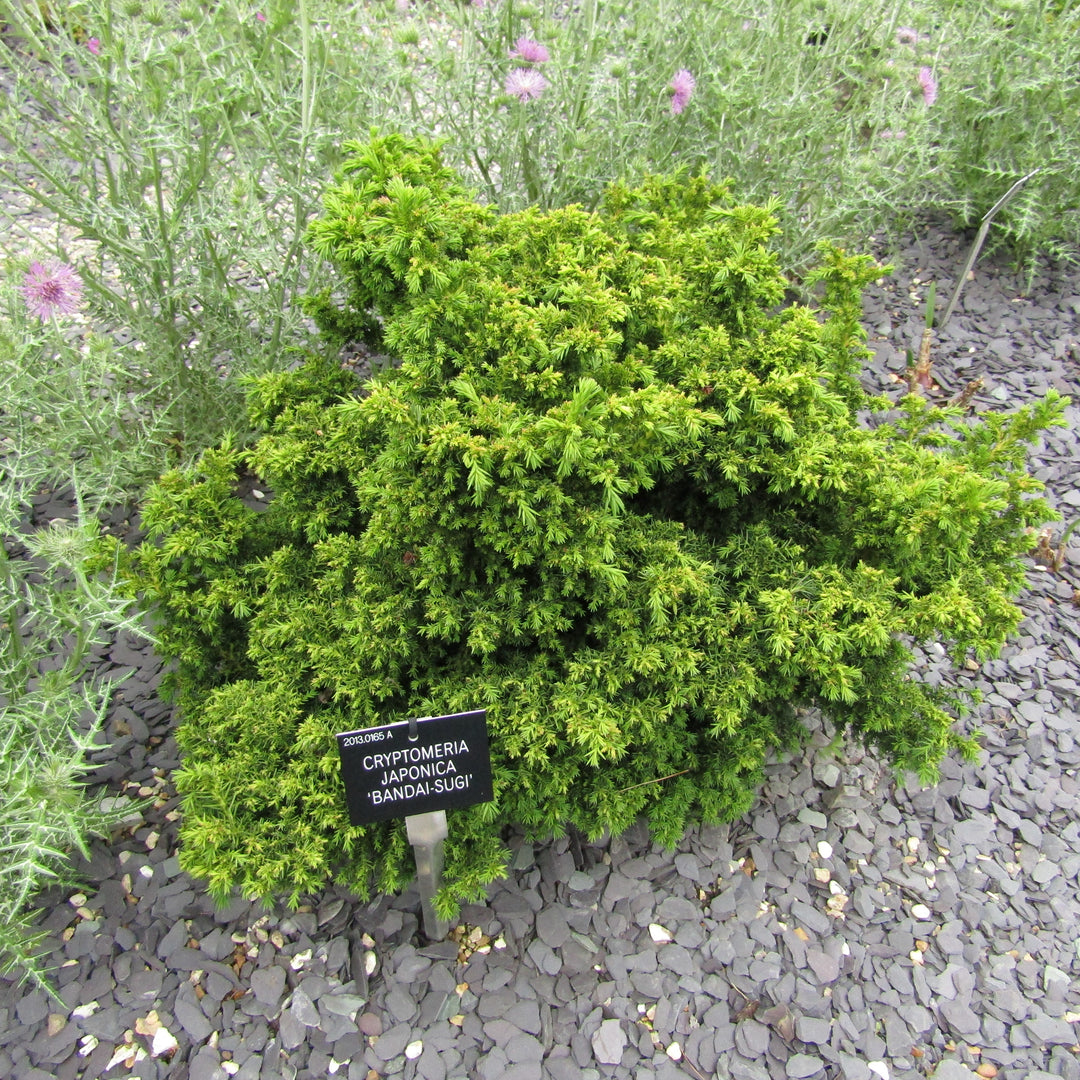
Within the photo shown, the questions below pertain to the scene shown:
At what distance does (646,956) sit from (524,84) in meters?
2.61

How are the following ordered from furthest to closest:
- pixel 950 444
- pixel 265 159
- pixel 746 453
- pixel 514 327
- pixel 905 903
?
pixel 265 159 < pixel 950 444 < pixel 905 903 < pixel 746 453 < pixel 514 327

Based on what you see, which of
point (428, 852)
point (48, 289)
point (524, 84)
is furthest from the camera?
point (524, 84)

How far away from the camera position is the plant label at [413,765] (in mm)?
1618

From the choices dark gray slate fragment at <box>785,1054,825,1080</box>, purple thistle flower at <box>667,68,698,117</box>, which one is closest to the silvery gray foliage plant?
dark gray slate fragment at <box>785,1054,825,1080</box>

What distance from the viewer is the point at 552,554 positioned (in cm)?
173

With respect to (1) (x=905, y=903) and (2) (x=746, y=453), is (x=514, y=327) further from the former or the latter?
(1) (x=905, y=903)

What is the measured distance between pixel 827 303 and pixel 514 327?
1.05m

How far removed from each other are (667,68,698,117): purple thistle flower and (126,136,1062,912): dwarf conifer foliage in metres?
1.38

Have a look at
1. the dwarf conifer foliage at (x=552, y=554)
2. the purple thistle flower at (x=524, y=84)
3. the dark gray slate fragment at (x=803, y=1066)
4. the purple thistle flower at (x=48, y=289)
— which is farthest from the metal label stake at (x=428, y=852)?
the purple thistle flower at (x=524, y=84)

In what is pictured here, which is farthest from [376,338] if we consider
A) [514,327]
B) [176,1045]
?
[176,1045]

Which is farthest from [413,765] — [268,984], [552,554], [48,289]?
[48,289]

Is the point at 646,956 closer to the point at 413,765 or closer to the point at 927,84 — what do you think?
the point at 413,765

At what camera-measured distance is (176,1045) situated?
1.84 m

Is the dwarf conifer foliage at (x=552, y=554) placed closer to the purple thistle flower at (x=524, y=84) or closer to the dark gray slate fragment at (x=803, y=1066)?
the dark gray slate fragment at (x=803, y=1066)
